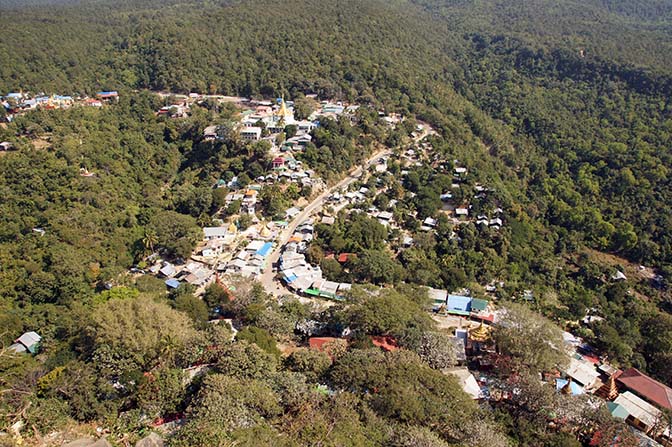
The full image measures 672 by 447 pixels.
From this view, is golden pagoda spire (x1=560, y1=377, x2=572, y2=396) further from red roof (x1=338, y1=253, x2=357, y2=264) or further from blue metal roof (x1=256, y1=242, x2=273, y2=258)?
blue metal roof (x1=256, y1=242, x2=273, y2=258)

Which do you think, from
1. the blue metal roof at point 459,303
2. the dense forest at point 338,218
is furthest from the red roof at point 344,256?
the blue metal roof at point 459,303

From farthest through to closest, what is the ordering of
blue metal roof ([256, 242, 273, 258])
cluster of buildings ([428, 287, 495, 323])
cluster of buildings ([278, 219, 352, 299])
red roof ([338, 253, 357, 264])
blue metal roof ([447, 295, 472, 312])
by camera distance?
red roof ([338, 253, 357, 264]) < blue metal roof ([256, 242, 273, 258]) < blue metal roof ([447, 295, 472, 312]) < cluster of buildings ([278, 219, 352, 299]) < cluster of buildings ([428, 287, 495, 323])

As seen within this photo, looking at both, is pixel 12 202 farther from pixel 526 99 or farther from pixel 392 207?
pixel 526 99

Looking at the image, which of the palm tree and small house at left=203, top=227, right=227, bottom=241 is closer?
the palm tree

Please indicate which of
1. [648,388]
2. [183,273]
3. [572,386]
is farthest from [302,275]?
[648,388]

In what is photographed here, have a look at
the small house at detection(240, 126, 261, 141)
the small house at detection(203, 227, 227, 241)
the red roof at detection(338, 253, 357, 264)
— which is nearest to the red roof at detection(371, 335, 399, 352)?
the red roof at detection(338, 253, 357, 264)

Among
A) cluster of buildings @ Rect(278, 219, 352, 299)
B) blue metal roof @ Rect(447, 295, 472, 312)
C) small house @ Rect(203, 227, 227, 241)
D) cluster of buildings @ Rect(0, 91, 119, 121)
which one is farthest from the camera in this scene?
cluster of buildings @ Rect(0, 91, 119, 121)

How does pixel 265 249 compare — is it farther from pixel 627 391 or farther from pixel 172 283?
pixel 627 391
